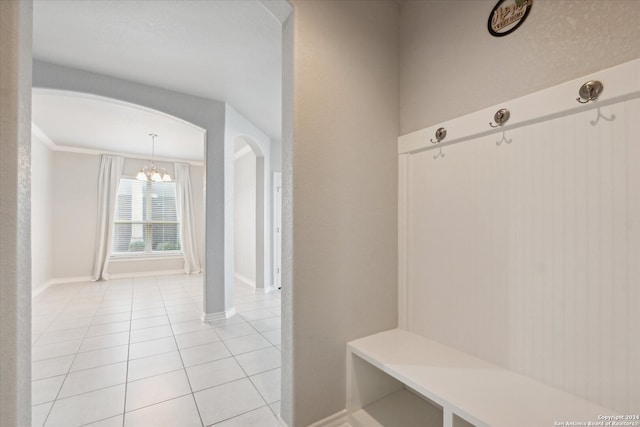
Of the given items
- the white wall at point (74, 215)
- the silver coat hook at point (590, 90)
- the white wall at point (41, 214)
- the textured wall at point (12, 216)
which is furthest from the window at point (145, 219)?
the silver coat hook at point (590, 90)

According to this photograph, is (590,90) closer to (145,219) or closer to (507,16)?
(507,16)

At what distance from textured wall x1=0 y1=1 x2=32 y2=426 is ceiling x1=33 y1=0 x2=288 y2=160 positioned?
1.08m

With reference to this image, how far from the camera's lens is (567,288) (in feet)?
3.73

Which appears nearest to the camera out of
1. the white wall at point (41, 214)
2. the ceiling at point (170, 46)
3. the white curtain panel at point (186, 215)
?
the ceiling at point (170, 46)

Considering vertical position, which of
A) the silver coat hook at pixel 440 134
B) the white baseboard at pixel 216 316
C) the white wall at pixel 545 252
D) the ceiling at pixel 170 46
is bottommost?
the white baseboard at pixel 216 316

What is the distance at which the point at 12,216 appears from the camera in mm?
906

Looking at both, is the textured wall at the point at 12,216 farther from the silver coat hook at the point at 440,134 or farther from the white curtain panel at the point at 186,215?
the white curtain panel at the point at 186,215

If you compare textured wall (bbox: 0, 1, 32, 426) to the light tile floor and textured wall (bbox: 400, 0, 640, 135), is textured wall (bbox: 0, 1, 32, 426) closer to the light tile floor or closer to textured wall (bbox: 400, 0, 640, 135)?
the light tile floor

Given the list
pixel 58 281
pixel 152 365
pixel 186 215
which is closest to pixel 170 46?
pixel 152 365

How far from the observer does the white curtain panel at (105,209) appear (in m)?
5.79

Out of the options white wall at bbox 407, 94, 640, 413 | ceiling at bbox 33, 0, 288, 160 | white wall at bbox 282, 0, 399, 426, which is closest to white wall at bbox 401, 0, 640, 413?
white wall at bbox 407, 94, 640, 413

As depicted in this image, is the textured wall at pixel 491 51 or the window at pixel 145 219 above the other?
the textured wall at pixel 491 51

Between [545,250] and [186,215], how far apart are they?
695 centimetres

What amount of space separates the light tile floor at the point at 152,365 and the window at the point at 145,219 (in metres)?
2.23
